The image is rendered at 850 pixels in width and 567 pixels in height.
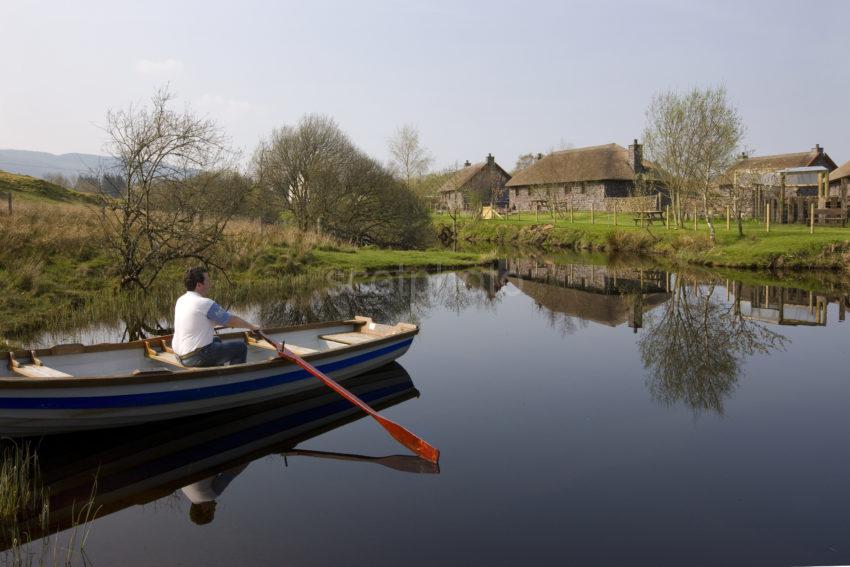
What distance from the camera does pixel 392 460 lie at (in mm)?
7371

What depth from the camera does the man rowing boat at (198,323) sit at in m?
8.19

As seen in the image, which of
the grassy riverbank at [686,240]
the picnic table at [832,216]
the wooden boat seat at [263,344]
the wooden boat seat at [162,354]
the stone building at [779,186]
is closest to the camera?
the wooden boat seat at [162,354]

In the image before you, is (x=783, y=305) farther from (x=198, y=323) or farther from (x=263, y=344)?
(x=198, y=323)

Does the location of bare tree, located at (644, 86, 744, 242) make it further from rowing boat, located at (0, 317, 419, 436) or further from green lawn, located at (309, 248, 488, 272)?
rowing boat, located at (0, 317, 419, 436)

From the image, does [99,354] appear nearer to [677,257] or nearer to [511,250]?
[677,257]

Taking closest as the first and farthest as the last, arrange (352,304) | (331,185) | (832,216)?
1. (352,304)
2. (832,216)
3. (331,185)

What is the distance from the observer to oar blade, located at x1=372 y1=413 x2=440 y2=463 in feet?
23.6

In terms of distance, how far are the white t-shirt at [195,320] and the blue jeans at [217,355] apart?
0.26 ft

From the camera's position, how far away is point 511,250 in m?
39.0

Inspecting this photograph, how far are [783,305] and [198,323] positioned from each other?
15.9 metres

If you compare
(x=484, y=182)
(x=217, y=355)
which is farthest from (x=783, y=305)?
(x=484, y=182)

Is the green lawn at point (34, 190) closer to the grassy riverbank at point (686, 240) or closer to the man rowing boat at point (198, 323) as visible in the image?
the grassy riverbank at point (686, 240)

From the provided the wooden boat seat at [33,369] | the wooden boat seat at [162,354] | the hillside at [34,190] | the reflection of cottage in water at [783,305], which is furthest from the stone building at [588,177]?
the wooden boat seat at [33,369]

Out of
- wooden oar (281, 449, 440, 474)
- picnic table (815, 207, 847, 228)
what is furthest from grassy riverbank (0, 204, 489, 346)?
picnic table (815, 207, 847, 228)
